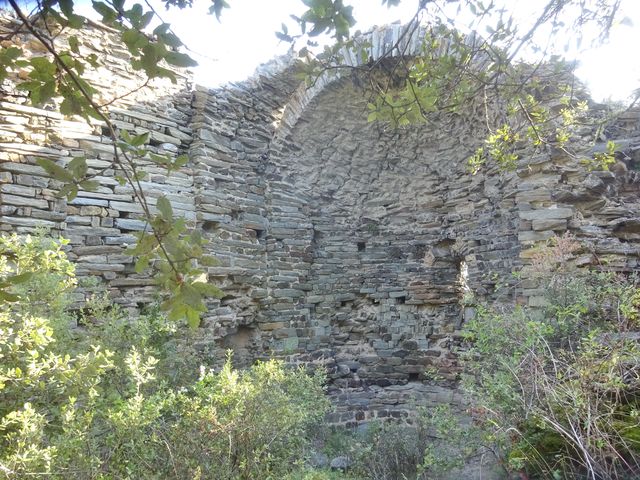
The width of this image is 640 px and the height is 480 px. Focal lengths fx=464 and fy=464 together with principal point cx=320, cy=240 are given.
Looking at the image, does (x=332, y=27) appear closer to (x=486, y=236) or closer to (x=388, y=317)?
(x=486, y=236)

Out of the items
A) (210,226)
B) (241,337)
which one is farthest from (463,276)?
(210,226)

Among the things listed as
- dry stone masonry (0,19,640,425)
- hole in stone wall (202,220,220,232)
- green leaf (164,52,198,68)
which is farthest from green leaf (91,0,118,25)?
hole in stone wall (202,220,220,232)

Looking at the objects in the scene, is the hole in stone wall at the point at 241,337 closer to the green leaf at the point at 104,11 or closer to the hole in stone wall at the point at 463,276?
the hole in stone wall at the point at 463,276

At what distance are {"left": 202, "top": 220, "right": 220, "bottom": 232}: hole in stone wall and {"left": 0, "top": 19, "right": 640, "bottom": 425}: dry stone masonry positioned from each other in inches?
1.4

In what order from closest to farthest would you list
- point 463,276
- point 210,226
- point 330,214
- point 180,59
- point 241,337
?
point 180,59 → point 210,226 → point 241,337 → point 463,276 → point 330,214

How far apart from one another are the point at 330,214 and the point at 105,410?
15.5 ft

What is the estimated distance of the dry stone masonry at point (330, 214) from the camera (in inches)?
181

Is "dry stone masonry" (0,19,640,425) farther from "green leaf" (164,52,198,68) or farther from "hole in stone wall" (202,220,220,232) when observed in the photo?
"green leaf" (164,52,198,68)

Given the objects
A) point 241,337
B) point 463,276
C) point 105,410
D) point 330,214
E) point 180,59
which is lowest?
point 105,410

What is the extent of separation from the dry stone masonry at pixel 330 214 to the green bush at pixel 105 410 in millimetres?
1275

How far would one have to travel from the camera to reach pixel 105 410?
296 centimetres

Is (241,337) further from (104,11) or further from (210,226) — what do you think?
(104,11)

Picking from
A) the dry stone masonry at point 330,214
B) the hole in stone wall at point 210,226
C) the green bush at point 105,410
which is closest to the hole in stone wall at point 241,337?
the dry stone masonry at point 330,214

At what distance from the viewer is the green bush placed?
247 cm
